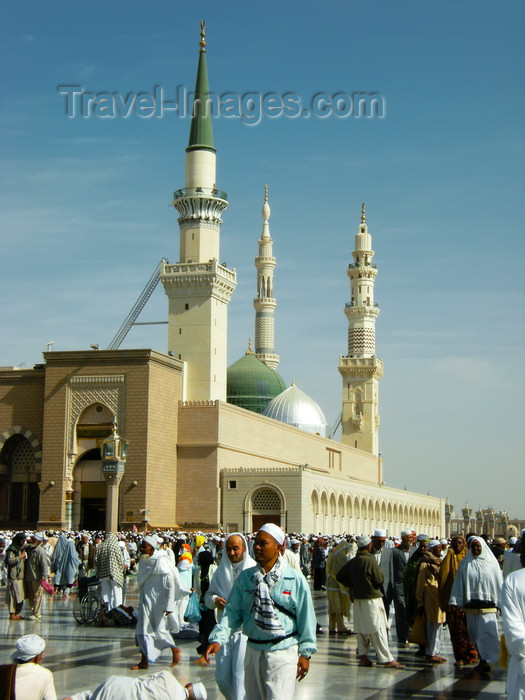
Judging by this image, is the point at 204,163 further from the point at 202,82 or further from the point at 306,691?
the point at 306,691

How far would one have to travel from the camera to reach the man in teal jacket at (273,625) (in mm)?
5430

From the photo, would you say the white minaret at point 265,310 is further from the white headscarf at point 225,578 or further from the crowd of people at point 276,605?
the white headscarf at point 225,578

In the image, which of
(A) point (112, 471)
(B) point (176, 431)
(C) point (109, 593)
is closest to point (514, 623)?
(C) point (109, 593)

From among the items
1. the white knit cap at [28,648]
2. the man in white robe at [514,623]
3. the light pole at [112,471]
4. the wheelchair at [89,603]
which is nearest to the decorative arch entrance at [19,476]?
the light pole at [112,471]

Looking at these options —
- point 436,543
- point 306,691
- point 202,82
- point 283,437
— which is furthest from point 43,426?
point 306,691

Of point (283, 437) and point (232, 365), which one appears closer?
point (283, 437)

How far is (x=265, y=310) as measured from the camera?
61.1 m

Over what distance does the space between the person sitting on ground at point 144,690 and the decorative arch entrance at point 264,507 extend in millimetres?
34059

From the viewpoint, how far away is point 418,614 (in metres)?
10.3

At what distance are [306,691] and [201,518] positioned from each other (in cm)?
3093

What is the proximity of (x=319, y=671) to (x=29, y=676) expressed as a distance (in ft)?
15.4

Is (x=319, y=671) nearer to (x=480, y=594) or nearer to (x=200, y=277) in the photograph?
(x=480, y=594)

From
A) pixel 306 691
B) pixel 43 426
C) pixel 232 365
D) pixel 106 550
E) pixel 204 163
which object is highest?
pixel 204 163

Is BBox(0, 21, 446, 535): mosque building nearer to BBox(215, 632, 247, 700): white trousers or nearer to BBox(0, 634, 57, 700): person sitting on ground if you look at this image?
BBox(215, 632, 247, 700): white trousers
